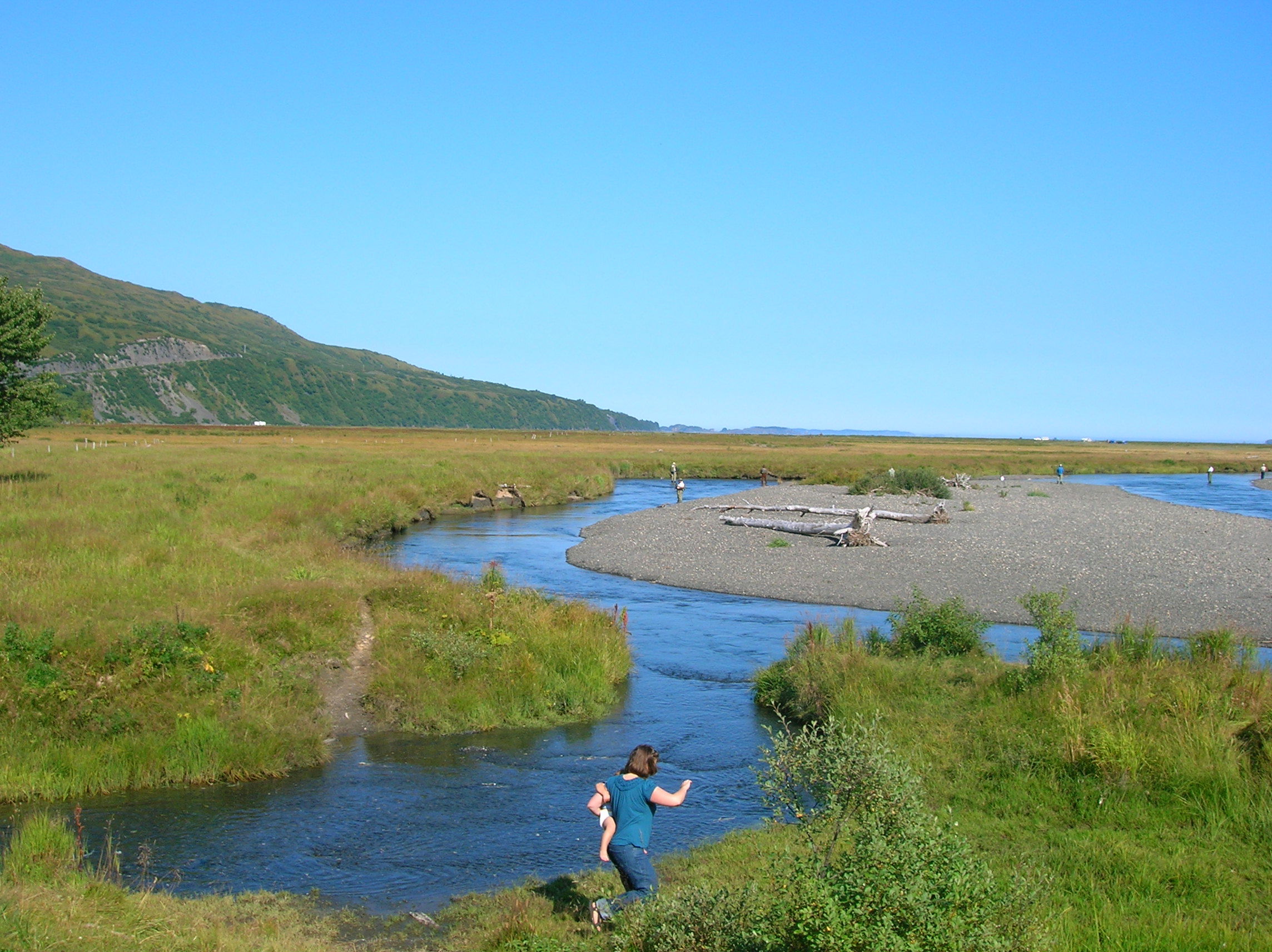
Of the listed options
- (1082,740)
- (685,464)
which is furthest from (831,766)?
(685,464)

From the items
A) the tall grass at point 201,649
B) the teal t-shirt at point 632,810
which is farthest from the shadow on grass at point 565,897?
the tall grass at point 201,649

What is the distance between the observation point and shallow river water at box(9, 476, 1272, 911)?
9.94 metres

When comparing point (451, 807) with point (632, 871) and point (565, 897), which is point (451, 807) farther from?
point (632, 871)

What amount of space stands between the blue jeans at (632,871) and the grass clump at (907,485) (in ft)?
165

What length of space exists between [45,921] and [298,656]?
29.5 ft

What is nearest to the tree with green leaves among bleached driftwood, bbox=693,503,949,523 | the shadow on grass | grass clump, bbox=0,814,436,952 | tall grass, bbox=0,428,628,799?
tall grass, bbox=0,428,628,799

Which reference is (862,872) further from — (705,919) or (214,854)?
(214,854)

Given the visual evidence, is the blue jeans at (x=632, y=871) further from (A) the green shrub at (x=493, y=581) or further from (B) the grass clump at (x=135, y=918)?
Result: (A) the green shrub at (x=493, y=581)

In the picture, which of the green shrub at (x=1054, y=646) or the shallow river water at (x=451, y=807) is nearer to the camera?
the shallow river water at (x=451, y=807)

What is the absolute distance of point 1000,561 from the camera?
3120cm

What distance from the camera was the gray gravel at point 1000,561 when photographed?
24.8m

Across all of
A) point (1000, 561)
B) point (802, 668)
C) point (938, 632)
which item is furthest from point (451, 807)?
point (1000, 561)

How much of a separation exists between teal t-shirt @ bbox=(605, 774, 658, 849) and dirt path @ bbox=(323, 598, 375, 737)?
7.77m

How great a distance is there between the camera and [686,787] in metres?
7.66
